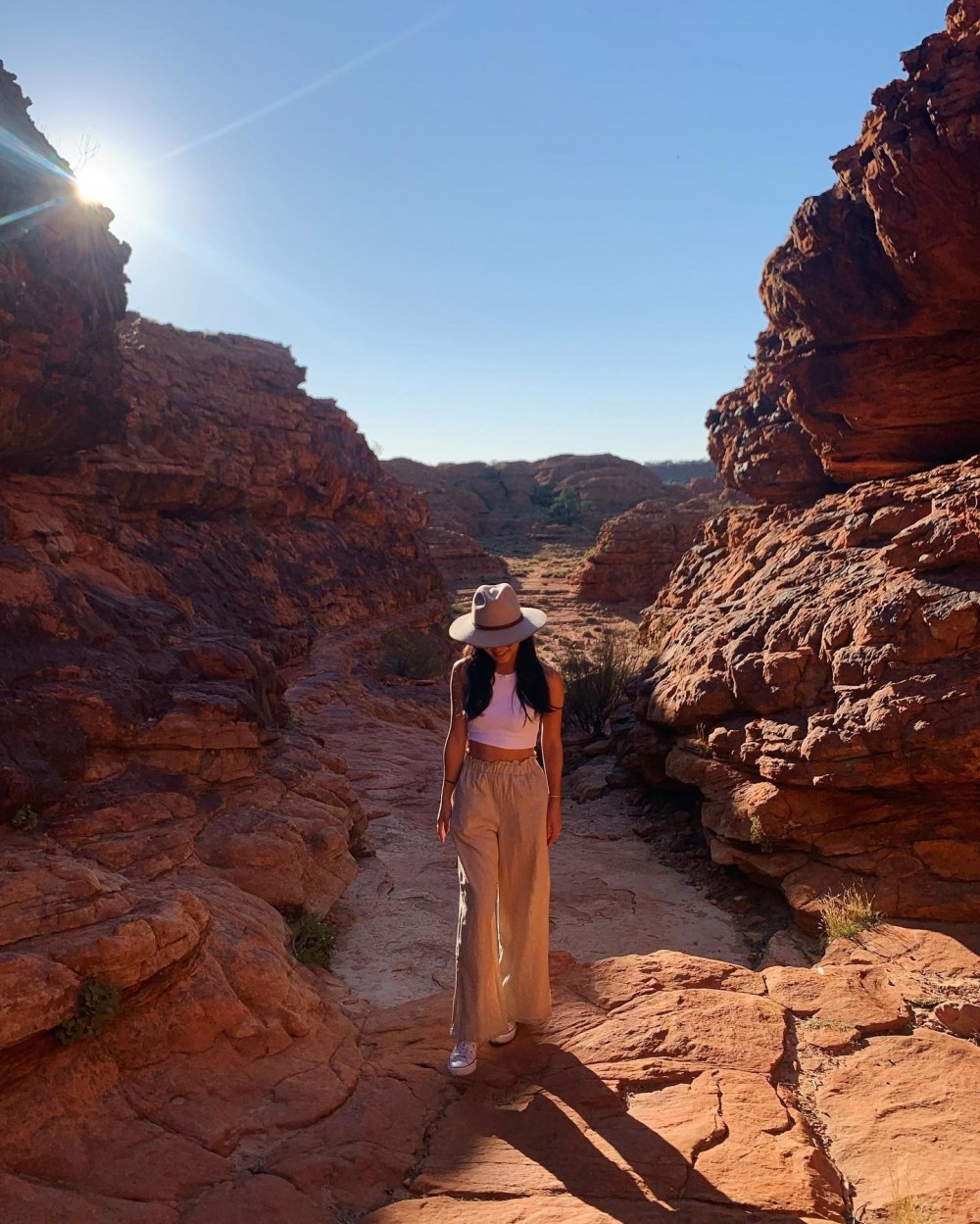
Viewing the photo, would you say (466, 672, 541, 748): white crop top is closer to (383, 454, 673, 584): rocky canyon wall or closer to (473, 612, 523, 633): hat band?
(473, 612, 523, 633): hat band

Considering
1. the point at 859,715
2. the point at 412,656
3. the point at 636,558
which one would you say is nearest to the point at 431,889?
the point at 859,715

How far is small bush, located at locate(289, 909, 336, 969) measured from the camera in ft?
14.0

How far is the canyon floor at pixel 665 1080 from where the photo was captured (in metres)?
2.48

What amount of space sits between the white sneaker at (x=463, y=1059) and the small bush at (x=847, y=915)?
241 cm

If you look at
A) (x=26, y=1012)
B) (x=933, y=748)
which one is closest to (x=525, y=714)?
(x=26, y=1012)

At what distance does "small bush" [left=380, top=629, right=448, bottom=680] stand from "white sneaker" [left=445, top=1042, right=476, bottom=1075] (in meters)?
9.87

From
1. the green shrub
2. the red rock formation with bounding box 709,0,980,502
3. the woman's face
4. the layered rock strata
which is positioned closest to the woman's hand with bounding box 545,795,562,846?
the woman's face

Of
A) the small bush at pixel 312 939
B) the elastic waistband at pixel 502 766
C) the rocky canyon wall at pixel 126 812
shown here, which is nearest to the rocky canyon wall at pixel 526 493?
the rocky canyon wall at pixel 126 812

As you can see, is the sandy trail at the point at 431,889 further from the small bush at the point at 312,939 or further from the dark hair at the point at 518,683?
the dark hair at the point at 518,683

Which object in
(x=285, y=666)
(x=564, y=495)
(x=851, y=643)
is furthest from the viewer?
(x=564, y=495)

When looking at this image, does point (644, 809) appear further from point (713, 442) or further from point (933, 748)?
point (713, 442)

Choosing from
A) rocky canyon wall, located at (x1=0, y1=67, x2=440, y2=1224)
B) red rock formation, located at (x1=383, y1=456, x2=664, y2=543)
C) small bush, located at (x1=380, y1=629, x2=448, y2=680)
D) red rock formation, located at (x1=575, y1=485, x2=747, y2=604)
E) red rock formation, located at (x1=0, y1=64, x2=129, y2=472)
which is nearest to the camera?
rocky canyon wall, located at (x1=0, y1=67, x2=440, y2=1224)

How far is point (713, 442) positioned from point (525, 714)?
9470mm

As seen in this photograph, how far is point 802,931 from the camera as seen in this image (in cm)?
501
